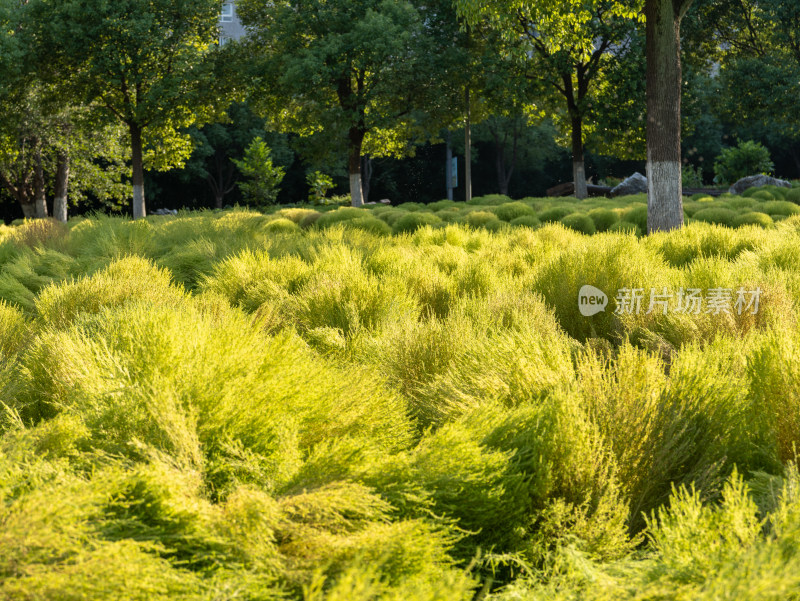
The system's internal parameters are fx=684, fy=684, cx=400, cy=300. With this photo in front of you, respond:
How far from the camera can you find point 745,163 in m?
32.9

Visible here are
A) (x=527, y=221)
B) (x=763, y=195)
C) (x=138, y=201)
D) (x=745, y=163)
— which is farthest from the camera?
(x=745, y=163)

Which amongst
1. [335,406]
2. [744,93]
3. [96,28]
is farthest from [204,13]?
[335,406]

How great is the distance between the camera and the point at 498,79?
23500 millimetres

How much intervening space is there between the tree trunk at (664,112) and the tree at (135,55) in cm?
1704

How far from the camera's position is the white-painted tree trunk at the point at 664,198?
9266mm

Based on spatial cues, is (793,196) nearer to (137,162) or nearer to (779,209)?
(779,209)

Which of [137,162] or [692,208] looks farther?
[137,162]

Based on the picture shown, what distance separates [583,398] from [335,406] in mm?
862

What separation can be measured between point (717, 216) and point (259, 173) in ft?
107

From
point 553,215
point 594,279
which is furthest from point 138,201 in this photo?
point 594,279

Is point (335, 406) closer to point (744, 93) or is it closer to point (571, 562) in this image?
point (571, 562)

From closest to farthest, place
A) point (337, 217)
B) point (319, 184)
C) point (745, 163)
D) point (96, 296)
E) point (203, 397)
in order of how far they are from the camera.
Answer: point (203, 397) < point (96, 296) < point (337, 217) < point (745, 163) < point (319, 184)

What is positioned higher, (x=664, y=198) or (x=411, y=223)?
A: (x=664, y=198)

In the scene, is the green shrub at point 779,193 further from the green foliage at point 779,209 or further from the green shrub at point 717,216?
the green shrub at point 717,216
